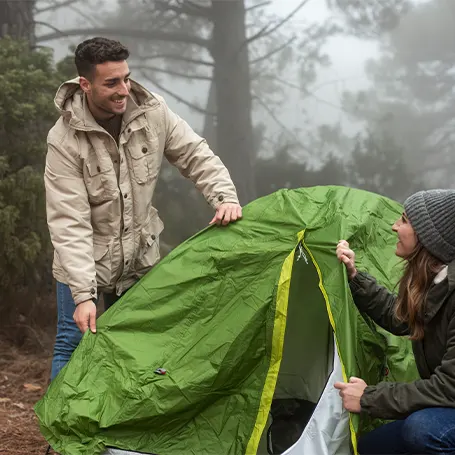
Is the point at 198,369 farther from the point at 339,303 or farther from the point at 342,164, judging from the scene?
the point at 342,164

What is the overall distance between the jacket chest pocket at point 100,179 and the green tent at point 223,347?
320 mm

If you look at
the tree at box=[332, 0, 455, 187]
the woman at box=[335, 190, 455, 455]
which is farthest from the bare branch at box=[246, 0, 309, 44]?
the woman at box=[335, 190, 455, 455]

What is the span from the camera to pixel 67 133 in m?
2.53

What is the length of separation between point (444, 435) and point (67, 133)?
159cm

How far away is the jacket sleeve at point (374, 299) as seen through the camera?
227 cm

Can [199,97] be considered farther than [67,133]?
Yes

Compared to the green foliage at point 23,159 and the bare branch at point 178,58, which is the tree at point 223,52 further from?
the green foliage at point 23,159

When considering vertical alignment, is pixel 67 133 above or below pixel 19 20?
below

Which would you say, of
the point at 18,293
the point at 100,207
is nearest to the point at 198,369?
the point at 100,207

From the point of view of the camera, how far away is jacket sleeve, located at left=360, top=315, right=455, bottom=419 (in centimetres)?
191

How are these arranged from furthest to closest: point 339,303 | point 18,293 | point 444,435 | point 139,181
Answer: point 18,293
point 139,181
point 339,303
point 444,435

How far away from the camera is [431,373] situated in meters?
2.05

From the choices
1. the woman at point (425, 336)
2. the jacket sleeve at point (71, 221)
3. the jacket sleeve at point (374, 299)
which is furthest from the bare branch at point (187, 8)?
the woman at point (425, 336)

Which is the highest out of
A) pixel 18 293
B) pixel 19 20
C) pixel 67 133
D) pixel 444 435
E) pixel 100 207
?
pixel 19 20
